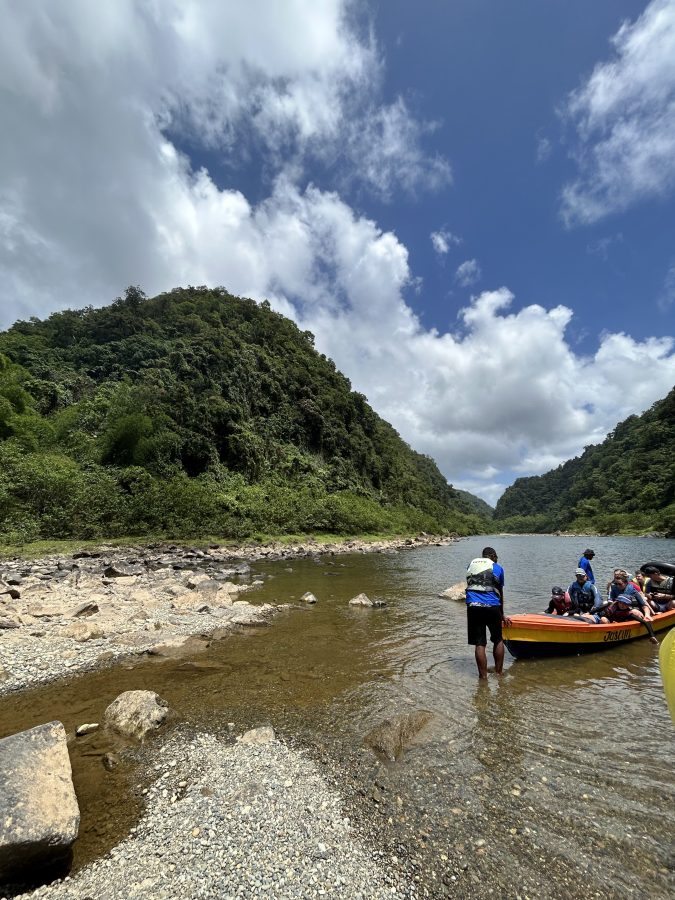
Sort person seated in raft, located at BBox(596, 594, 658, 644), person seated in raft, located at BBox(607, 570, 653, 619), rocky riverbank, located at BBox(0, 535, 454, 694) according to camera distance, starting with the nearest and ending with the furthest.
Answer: rocky riverbank, located at BBox(0, 535, 454, 694), person seated in raft, located at BBox(596, 594, 658, 644), person seated in raft, located at BBox(607, 570, 653, 619)

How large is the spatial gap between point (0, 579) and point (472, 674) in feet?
57.2

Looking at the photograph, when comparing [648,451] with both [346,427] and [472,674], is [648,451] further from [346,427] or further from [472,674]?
[472,674]

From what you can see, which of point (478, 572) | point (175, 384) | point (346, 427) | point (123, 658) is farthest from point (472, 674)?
point (346, 427)

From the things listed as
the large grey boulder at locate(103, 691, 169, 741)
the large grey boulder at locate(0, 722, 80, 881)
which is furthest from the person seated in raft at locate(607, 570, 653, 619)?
the large grey boulder at locate(0, 722, 80, 881)

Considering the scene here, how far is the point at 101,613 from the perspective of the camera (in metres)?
12.3

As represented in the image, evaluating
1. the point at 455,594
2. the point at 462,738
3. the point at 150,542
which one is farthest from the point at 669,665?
the point at 150,542

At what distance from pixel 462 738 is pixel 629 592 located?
27.6 feet

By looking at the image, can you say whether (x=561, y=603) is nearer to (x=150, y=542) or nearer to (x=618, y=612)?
(x=618, y=612)

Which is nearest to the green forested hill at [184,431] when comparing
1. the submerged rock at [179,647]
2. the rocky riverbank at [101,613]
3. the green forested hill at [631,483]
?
the rocky riverbank at [101,613]

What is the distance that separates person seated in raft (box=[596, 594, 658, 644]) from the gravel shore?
32.1 feet

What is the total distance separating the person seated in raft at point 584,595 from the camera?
12000 millimetres

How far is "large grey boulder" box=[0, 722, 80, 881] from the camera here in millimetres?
3436

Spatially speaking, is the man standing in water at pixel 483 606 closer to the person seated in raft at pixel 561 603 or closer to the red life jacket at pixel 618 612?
the red life jacket at pixel 618 612

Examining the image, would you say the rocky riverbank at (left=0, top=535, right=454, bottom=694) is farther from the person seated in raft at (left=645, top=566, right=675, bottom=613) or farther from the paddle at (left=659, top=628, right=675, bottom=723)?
the person seated in raft at (left=645, top=566, right=675, bottom=613)
